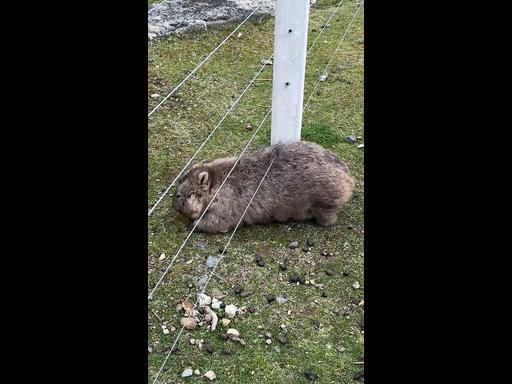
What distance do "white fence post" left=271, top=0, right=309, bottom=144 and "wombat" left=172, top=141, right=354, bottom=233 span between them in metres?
0.28

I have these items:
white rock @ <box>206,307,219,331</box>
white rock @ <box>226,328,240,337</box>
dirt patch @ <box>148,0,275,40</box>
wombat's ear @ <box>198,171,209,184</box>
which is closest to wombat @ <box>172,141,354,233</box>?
Answer: wombat's ear @ <box>198,171,209,184</box>

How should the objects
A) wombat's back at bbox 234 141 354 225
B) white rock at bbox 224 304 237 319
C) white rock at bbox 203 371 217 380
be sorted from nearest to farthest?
white rock at bbox 203 371 217 380 → white rock at bbox 224 304 237 319 → wombat's back at bbox 234 141 354 225

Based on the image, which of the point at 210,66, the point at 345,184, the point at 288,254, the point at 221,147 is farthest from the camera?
the point at 210,66

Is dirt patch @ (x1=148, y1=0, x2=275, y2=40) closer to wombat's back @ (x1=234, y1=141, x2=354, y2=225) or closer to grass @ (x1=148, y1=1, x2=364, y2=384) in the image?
grass @ (x1=148, y1=1, x2=364, y2=384)

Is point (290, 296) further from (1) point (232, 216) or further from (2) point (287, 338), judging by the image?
(1) point (232, 216)

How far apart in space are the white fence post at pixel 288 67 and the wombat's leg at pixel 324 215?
0.75 meters

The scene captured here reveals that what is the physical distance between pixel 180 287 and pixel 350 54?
4654mm

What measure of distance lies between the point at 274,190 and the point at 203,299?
46.4 inches

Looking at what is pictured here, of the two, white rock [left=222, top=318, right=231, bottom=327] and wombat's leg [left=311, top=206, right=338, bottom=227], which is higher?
wombat's leg [left=311, top=206, right=338, bottom=227]

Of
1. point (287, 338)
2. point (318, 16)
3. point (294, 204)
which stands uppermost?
point (318, 16)

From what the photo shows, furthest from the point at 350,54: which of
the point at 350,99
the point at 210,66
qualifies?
the point at 210,66

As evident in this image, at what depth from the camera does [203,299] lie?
388 cm

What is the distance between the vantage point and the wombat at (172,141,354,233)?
4.60m

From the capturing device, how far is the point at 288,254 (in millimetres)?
4367
